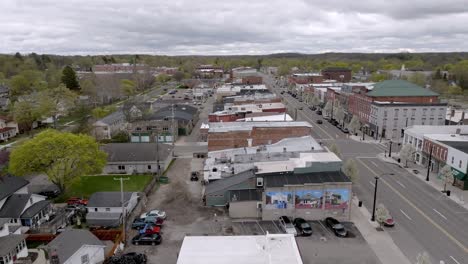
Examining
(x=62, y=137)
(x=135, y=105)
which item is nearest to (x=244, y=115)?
(x=135, y=105)

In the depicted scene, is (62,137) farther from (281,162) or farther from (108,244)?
(281,162)

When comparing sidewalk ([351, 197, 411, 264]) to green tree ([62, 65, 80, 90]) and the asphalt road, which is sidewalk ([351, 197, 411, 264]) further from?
green tree ([62, 65, 80, 90])

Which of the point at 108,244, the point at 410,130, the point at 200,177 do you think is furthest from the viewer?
the point at 410,130

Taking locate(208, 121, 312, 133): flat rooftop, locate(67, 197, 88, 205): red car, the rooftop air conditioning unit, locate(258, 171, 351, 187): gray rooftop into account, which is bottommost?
locate(67, 197, 88, 205): red car

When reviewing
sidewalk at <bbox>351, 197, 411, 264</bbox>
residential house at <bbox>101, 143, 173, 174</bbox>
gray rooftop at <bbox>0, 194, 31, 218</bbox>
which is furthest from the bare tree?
gray rooftop at <bbox>0, 194, 31, 218</bbox>

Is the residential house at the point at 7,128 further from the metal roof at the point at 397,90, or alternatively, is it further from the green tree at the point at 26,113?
the metal roof at the point at 397,90

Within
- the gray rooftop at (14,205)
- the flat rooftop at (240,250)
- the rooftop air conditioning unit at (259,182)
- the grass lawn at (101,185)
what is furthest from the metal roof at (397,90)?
the gray rooftop at (14,205)
